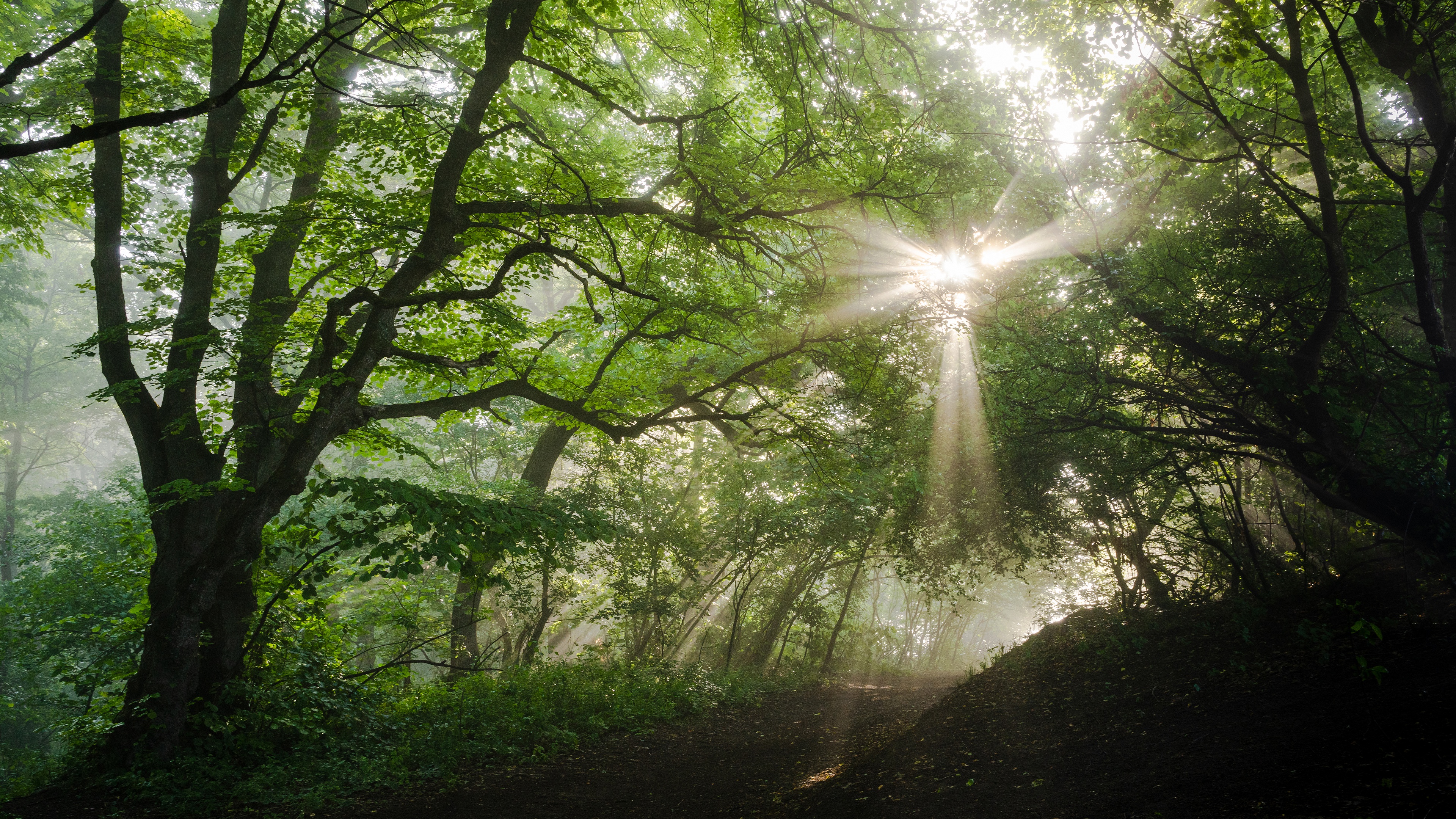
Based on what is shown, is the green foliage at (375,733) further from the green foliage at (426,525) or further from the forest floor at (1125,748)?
the green foliage at (426,525)

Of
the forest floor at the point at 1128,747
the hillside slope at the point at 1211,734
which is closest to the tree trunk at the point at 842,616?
the forest floor at the point at 1128,747

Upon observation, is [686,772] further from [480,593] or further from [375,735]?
[480,593]

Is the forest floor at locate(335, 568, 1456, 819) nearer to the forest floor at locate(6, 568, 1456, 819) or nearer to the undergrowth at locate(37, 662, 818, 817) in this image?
the forest floor at locate(6, 568, 1456, 819)

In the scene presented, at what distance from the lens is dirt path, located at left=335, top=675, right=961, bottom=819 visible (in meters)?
5.61

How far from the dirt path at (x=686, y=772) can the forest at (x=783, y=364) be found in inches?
3.3

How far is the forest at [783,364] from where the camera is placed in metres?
5.23

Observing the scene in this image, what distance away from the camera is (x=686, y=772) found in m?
7.07

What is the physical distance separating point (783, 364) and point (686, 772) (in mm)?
4764

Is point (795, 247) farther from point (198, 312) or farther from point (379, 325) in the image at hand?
point (198, 312)

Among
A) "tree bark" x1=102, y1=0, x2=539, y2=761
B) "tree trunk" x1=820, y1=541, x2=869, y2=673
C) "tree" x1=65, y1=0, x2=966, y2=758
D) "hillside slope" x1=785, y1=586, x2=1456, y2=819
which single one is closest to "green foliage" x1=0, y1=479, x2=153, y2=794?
"tree bark" x1=102, y1=0, x2=539, y2=761

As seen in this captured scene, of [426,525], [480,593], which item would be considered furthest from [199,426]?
[480,593]

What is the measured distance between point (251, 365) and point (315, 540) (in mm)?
1817

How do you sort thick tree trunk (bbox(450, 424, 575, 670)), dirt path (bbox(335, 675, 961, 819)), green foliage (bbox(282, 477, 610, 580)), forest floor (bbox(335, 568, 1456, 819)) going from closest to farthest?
forest floor (bbox(335, 568, 1456, 819)), green foliage (bbox(282, 477, 610, 580)), dirt path (bbox(335, 675, 961, 819)), thick tree trunk (bbox(450, 424, 575, 670))

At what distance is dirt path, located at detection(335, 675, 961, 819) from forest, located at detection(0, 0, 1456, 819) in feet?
0.27
